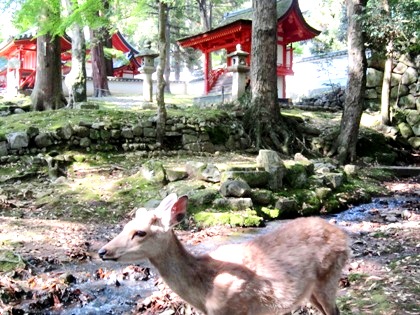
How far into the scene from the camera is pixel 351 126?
570 inches

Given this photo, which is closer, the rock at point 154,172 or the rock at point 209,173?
the rock at point 209,173

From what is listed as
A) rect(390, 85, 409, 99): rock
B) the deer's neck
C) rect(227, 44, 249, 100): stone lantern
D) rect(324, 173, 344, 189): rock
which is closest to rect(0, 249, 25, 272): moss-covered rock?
the deer's neck

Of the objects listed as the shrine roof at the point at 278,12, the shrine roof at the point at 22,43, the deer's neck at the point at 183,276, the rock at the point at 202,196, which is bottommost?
the rock at the point at 202,196

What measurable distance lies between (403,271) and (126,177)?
641cm

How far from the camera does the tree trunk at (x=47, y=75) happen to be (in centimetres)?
1505

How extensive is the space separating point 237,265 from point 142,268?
117 inches

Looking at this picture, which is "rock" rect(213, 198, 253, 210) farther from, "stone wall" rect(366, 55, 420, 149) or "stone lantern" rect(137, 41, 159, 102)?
"stone wall" rect(366, 55, 420, 149)

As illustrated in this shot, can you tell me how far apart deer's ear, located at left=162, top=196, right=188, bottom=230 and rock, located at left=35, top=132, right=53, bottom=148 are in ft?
29.0

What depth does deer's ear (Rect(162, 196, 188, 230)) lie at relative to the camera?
126 inches

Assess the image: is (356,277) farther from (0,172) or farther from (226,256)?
(0,172)

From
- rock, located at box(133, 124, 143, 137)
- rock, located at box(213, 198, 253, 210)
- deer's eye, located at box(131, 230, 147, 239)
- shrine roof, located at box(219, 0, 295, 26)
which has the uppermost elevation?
shrine roof, located at box(219, 0, 295, 26)

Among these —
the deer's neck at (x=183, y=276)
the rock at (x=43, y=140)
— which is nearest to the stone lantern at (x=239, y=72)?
the rock at (x=43, y=140)

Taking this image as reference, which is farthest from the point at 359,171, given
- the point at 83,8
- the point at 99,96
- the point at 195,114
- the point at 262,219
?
the point at 99,96

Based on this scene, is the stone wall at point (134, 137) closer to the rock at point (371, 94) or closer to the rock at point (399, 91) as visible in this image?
the rock at point (399, 91)
